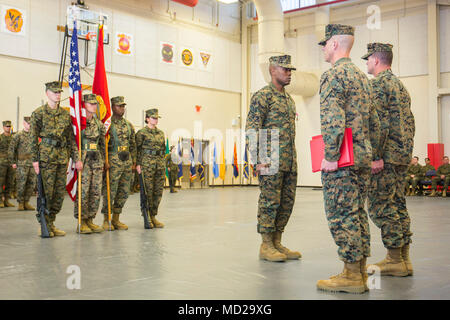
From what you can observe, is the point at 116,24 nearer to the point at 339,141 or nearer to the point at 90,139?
the point at 90,139

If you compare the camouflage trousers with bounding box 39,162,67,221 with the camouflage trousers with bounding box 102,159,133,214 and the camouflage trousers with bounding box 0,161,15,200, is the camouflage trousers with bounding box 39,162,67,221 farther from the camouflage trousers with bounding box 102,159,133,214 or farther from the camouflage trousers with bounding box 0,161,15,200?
the camouflage trousers with bounding box 0,161,15,200

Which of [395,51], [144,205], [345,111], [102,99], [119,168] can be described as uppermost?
[395,51]

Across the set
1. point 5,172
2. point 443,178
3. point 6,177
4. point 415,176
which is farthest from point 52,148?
point 415,176

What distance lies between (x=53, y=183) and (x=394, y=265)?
396 cm

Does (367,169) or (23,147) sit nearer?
(367,169)

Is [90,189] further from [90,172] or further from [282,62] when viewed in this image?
[282,62]

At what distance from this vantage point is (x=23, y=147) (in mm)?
9320

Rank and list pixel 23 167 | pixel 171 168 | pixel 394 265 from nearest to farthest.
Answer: pixel 394 265
pixel 23 167
pixel 171 168

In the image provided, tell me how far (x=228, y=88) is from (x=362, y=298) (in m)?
18.9

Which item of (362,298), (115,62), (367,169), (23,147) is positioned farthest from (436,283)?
(115,62)

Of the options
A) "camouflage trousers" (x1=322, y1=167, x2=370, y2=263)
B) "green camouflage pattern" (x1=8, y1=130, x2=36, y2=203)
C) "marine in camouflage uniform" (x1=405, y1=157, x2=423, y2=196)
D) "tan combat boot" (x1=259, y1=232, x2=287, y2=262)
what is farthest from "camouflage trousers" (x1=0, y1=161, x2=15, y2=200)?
"marine in camouflage uniform" (x1=405, y1=157, x2=423, y2=196)

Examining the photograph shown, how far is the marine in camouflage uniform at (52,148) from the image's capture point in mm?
5484

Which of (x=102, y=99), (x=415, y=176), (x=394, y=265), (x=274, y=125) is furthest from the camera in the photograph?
(x=415, y=176)

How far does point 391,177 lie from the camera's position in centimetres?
359
